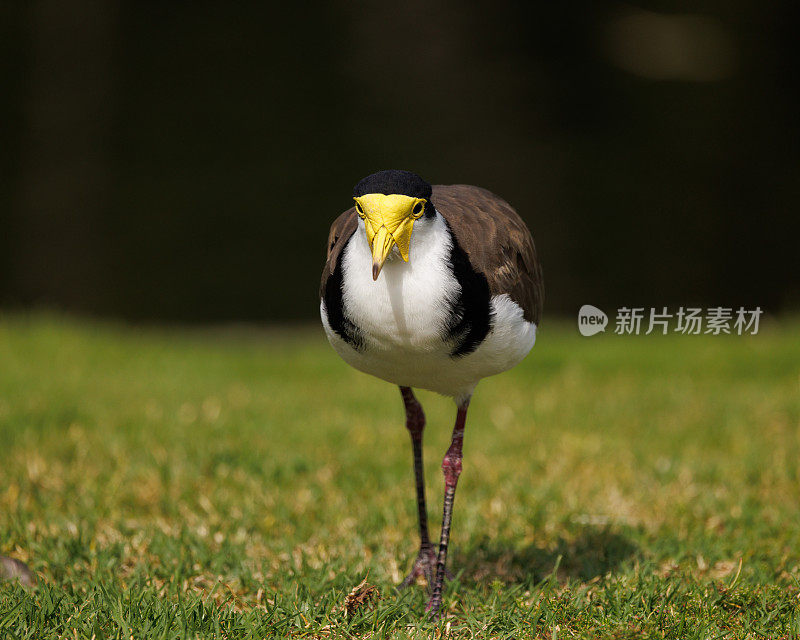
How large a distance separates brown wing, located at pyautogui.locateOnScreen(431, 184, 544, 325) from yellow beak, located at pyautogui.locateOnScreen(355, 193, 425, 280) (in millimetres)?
284

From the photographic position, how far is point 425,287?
2736mm

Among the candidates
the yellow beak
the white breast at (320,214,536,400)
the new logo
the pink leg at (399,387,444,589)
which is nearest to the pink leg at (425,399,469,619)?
the pink leg at (399,387,444,589)

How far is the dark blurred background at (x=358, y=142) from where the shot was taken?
1008cm

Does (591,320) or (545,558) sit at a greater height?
(591,320)

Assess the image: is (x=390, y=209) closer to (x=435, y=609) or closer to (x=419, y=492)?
(x=419, y=492)

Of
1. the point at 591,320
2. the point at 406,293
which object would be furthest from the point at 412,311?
the point at 591,320

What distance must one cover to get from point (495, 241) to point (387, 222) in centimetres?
57

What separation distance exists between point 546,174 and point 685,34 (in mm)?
2260

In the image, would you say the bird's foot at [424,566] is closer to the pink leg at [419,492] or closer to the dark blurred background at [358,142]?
the pink leg at [419,492]

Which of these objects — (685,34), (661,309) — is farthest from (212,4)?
(661,309)

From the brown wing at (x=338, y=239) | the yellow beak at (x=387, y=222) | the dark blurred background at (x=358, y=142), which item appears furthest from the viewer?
the dark blurred background at (x=358, y=142)

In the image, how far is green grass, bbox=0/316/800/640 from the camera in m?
3.33

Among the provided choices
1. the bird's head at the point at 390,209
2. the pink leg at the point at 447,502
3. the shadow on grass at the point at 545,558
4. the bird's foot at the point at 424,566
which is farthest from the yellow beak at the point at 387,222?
the shadow on grass at the point at 545,558

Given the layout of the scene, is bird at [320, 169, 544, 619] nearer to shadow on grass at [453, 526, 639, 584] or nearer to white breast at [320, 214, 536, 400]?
white breast at [320, 214, 536, 400]
